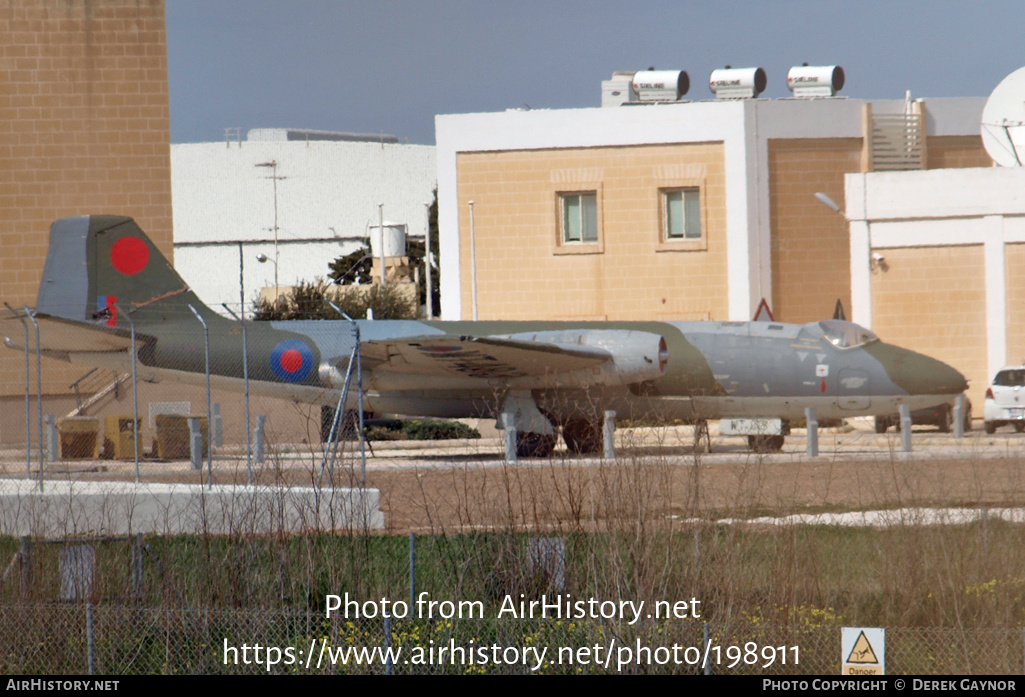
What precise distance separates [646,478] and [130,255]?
1619cm

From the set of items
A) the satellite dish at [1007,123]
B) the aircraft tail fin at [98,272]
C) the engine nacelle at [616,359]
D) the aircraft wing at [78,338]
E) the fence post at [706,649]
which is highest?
the satellite dish at [1007,123]

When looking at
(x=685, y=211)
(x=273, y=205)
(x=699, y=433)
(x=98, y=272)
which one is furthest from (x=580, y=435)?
(x=273, y=205)

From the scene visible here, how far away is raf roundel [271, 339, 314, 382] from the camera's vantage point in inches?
918

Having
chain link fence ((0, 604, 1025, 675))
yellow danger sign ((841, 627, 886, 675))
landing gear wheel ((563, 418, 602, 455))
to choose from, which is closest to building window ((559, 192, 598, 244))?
landing gear wheel ((563, 418, 602, 455))

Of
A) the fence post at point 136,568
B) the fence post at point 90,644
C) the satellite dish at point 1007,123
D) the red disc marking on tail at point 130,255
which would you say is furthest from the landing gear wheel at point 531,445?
the satellite dish at point 1007,123

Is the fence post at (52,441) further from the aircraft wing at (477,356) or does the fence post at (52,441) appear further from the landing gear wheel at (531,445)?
the landing gear wheel at (531,445)

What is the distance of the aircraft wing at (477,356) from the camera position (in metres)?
21.8

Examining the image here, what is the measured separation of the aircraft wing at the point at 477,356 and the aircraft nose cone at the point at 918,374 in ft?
18.9

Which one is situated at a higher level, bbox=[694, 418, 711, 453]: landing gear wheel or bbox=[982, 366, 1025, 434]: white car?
bbox=[694, 418, 711, 453]: landing gear wheel

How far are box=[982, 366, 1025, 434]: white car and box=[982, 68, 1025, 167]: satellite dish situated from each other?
724cm

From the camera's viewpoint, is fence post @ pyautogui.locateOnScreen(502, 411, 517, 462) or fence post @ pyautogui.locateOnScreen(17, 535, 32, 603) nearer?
fence post @ pyautogui.locateOnScreen(17, 535, 32, 603)

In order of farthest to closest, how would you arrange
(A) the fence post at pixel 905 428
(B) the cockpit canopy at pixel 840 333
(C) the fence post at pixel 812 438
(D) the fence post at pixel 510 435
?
(B) the cockpit canopy at pixel 840 333 < (A) the fence post at pixel 905 428 < (C) the fence post at pixel 812 438 < (D) the fence post at pixel 510 435

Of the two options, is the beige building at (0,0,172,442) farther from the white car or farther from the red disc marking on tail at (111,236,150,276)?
the white car
